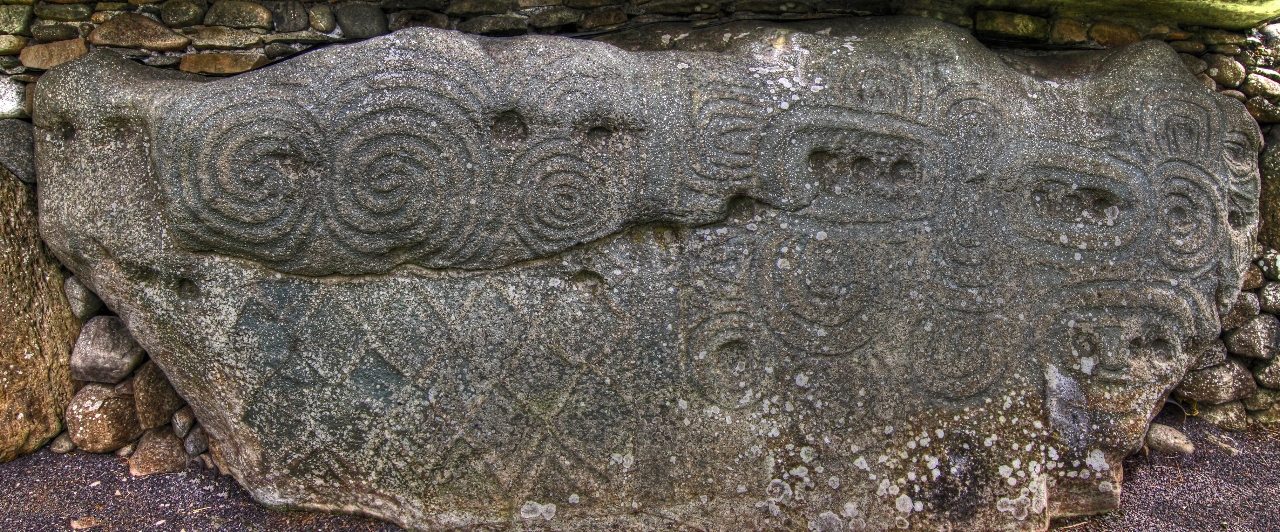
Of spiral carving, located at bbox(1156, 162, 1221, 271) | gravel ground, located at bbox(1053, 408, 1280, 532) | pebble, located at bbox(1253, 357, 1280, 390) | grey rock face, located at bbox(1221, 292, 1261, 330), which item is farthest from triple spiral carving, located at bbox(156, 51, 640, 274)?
pebble, located at bbox(1253, 357, 1280, 390)

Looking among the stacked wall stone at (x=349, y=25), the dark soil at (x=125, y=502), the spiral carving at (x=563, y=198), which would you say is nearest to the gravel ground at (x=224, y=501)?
the dark soil at (x=125, y=502)

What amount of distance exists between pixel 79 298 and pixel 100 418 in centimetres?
44

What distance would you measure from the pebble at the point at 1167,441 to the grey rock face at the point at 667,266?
1.75 feet

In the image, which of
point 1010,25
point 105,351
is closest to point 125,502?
point 105,351

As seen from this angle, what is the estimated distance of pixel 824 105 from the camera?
2.66 m

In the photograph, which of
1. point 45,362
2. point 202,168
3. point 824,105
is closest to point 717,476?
point 824,105

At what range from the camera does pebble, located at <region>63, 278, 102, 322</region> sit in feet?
9.95

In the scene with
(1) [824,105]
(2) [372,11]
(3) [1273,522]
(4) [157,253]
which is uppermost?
(2) [372,11]

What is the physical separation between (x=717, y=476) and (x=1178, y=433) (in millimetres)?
2005

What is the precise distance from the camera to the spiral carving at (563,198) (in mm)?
2562

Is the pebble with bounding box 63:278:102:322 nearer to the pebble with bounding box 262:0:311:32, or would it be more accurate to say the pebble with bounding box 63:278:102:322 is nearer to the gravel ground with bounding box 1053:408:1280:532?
the pebble with bounding box 262:0:311:32

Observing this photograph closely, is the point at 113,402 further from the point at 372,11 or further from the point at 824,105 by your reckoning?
the point at 824,105

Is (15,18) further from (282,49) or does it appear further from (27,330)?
(27,330)

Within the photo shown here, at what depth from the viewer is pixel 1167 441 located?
330cm
